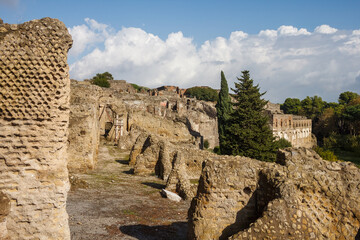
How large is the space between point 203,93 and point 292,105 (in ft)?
78.9

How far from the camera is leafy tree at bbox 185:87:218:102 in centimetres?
8781

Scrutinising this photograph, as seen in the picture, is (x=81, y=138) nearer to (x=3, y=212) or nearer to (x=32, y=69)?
(x=32, y=69)

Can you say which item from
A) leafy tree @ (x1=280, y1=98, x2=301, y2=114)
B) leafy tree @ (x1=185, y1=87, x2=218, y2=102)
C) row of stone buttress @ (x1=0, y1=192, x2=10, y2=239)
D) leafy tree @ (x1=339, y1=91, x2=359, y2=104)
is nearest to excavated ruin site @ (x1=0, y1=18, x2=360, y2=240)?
row of stone buttress @ (x1=0, y1=192, x2=10, y2=239)

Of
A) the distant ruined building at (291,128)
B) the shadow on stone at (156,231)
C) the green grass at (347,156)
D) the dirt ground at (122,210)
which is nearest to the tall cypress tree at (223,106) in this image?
the distant ruined building at (291,128)

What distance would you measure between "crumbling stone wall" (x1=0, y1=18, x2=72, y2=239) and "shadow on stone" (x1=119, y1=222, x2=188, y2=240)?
100.0 inches

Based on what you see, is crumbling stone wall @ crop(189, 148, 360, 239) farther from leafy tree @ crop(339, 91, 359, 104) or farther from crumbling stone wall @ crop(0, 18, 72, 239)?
leafy tree @ crop(339, 91, 359, 104)

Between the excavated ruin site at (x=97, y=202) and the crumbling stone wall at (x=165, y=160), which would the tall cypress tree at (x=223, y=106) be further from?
the excavated ruin site at (x=97, y=202)

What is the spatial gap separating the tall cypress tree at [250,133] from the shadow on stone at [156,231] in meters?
17.5

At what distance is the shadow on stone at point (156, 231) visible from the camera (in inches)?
299

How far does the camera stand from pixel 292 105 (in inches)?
3285

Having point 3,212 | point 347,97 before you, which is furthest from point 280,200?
point 347,97

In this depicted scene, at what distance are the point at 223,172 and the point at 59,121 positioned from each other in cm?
335

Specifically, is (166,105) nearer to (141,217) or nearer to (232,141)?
(232,141)

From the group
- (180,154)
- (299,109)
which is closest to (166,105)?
(180,154)
